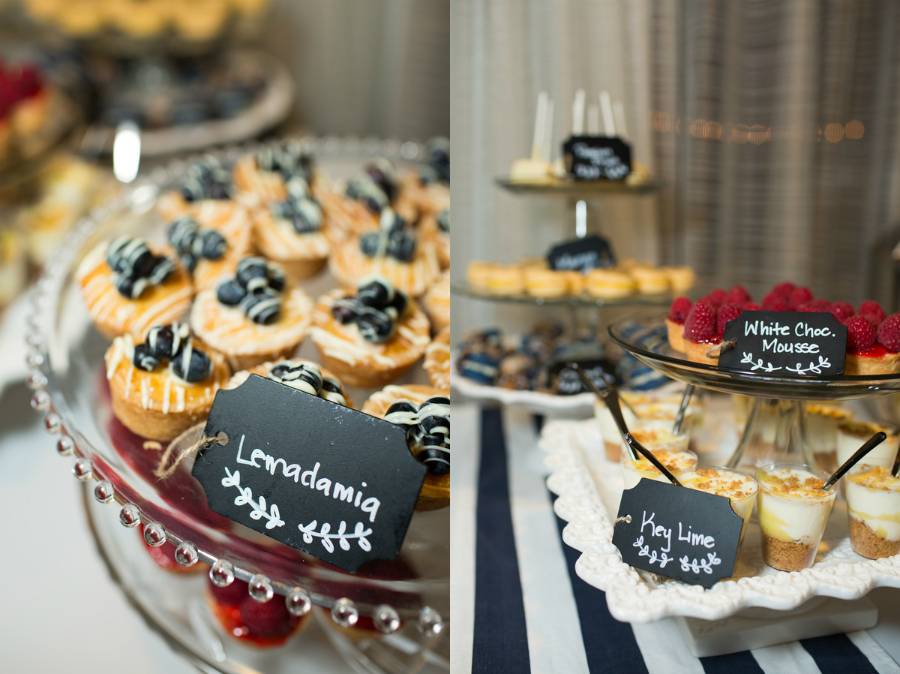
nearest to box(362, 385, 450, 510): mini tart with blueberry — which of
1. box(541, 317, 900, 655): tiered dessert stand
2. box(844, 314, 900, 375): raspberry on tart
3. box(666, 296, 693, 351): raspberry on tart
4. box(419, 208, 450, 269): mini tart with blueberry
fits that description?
box(541, 317, 900, 655): tiered dessert stand

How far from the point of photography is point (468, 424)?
68.5 inches

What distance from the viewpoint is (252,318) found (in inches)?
46.3

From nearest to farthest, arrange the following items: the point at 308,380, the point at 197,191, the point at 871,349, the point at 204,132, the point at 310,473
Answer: the point at 310,473
the point at 308,380
the point at 871,349
the point at 197,191
the point at 204,132

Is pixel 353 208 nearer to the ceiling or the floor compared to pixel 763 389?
nearer to the ceiling

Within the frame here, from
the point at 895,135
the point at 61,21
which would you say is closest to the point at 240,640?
the point at 895,135

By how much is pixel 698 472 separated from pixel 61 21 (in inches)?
121

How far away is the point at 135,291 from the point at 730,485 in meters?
0.87

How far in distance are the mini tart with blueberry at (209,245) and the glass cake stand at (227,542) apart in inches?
7.4

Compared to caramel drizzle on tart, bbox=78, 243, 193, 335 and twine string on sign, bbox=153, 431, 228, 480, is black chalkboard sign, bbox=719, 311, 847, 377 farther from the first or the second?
caramel drizzle on tart, bbox=78, 243, 193, 335

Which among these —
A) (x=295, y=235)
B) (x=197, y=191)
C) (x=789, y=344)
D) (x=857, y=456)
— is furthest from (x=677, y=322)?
(x=197, y=191)

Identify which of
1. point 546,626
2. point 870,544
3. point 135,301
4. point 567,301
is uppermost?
point 135,301

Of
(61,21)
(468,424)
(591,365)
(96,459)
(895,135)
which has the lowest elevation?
(468,424)

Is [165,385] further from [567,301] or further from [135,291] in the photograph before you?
[567,301]

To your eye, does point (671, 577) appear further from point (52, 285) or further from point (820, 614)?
point (52, 285)
